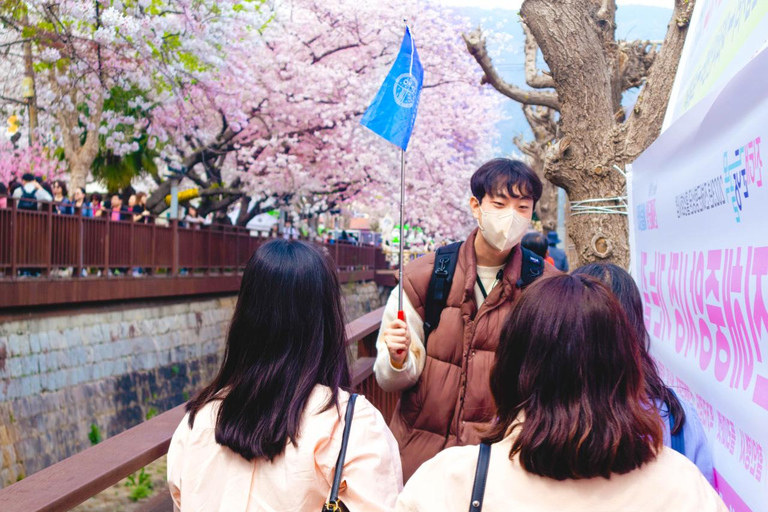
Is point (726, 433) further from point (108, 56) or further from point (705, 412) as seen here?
point (108, 56)

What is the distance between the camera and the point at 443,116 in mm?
21516

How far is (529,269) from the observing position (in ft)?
9.35

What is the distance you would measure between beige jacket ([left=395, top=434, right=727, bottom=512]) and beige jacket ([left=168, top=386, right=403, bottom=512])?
0.37m

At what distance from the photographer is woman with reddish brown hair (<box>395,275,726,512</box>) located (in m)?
1.45

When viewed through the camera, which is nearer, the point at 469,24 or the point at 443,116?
the point at 469,24

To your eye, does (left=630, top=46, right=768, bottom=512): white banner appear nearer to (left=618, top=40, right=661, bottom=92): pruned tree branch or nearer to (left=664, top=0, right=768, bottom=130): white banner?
(left=664, top=0, right=768, bottom=130): white banner

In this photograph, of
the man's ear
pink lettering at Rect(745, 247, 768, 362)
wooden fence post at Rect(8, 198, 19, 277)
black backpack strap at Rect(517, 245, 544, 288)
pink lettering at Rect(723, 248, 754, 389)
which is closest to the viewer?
pink lettering at Rect(745, 247, 768, 362)

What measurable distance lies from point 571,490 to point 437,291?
4.54 feet

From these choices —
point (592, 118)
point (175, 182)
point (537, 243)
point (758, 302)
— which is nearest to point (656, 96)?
point (592, 118)

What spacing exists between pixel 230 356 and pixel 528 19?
312cm

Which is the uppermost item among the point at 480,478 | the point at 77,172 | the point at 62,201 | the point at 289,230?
the point at 77,172

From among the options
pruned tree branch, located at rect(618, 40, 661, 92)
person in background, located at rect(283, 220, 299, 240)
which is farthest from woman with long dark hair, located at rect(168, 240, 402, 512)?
person in background, located at rect(283, 220, 299, 240)

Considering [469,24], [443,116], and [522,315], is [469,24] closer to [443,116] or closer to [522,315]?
[443,116]

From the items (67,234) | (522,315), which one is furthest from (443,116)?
(522,315)
